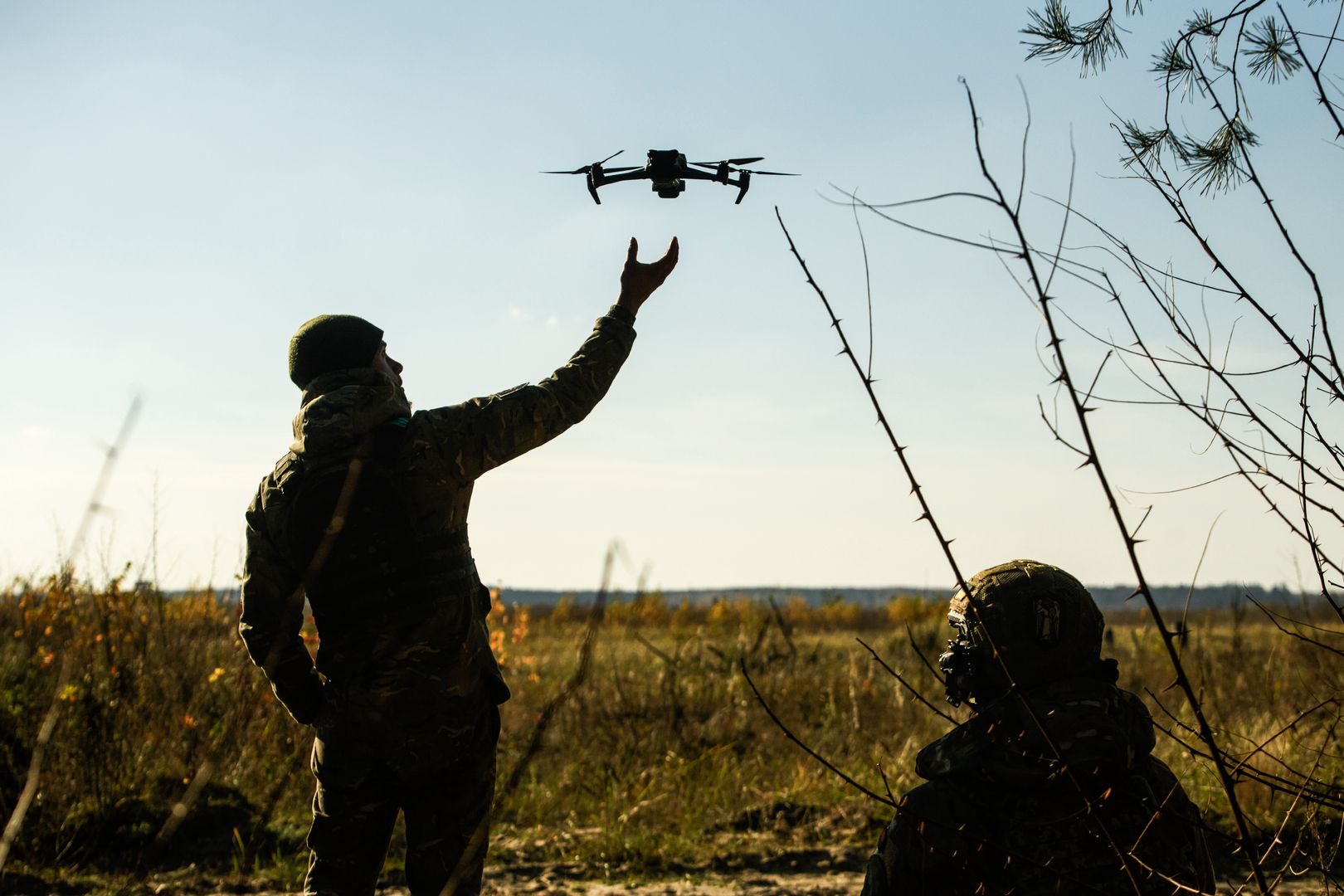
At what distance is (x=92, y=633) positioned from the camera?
6.45 m

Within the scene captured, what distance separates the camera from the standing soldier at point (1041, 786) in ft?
6.63

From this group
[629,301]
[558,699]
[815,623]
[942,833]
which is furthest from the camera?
[815,623]

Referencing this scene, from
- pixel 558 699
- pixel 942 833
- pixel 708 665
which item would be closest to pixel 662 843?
pixel 708 665

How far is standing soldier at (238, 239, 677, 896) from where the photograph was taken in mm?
3182

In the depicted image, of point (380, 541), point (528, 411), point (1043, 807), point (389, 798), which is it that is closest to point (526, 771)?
point (389, 798)

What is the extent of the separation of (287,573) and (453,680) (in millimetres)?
589

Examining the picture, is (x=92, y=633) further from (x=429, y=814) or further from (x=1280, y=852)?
(x=1280, y=852)

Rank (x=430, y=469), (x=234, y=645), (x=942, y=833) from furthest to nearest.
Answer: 1. (x=234, y=645)
2. (x=430, y=469)
3. (x=942, y=833)

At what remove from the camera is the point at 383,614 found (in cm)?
320

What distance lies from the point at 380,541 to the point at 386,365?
648 mm

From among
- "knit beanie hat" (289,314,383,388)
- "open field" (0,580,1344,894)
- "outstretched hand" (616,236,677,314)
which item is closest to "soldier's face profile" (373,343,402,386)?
"knit beanie hat" (289,314,383,388)

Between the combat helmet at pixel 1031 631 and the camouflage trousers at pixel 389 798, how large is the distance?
1633mm

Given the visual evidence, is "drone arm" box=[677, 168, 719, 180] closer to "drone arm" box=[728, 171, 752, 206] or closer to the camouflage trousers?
"drone arm" box=[728, 171, 752, 206]

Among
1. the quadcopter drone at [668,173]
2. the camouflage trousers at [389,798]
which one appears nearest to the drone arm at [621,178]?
the quadcopter drone at [668,173]
